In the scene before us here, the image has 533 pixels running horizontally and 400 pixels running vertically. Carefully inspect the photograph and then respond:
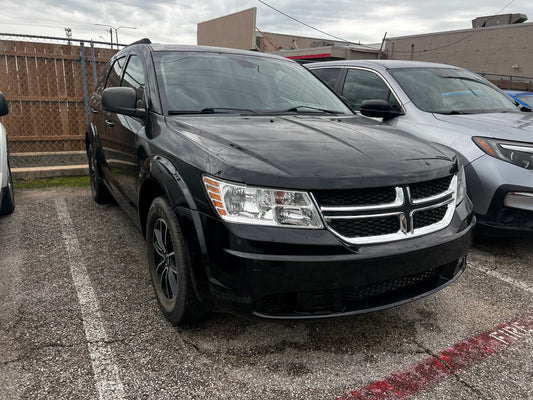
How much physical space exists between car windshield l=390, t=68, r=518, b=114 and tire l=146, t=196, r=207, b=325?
123 inches

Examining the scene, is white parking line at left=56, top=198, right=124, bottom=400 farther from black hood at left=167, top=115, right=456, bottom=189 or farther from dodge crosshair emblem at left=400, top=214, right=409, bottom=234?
dodge crosshair emblem at left=400, top=214, right=409, bottom=234

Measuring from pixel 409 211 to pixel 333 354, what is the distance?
903mm

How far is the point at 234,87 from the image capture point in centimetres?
319

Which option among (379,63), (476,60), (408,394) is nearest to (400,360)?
(408,394)

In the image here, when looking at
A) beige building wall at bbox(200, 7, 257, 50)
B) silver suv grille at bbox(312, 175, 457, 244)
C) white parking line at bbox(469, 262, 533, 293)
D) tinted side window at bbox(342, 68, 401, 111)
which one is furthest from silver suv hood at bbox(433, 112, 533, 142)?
beige building wall at bbox(200, 7, 257, 50)

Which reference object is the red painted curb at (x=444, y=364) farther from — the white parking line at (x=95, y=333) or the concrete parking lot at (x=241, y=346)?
the white parking line at (x=95, y=333)

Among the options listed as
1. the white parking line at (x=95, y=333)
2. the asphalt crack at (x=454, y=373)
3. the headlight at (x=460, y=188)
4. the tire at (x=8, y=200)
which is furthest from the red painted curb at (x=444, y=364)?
the tire at (x=8, y=200)

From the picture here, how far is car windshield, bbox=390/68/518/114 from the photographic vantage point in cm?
452

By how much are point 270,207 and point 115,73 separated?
117 inches

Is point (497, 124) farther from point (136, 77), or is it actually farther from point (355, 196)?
point (136, 77)

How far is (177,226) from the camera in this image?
2.30 m

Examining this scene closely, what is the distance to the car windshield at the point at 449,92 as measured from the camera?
4.52 meters

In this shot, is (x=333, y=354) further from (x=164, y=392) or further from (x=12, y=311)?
(x=12, y=311)

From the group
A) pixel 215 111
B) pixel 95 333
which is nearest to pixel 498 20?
pixel 215 111
